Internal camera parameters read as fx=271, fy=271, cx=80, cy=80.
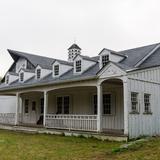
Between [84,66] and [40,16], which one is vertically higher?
[40,16]

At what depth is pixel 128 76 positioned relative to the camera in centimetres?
1239

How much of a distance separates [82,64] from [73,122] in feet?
12.1

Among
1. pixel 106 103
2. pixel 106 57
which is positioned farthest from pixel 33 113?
pixel 106 57

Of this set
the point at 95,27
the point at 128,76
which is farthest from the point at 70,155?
→ the point at 95,27

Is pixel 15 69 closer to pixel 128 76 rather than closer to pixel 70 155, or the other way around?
pixel 128 76

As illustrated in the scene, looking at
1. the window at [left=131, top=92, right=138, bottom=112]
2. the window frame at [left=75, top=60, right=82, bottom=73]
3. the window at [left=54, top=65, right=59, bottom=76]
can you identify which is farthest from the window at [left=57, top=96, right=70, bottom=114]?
the window at [left=131, top=92, right=138, bottom=112]

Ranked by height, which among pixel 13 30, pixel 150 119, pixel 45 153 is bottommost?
pixel 45 153

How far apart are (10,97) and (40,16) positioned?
423 inches

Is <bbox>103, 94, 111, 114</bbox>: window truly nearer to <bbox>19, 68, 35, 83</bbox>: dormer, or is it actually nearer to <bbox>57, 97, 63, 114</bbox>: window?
→ <bbox>57, 97, 63, 114</bbox>: window

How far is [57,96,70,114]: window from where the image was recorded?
64.2 feet

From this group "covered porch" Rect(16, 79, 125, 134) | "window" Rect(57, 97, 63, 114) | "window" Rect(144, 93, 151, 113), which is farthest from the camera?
"window" Rect(57, 97, 63, 114)

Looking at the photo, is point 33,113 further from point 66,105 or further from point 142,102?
point 142,102

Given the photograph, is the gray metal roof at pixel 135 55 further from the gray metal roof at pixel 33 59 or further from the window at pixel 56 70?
the gray metal roof at pixel 33 59

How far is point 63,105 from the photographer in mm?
19844
